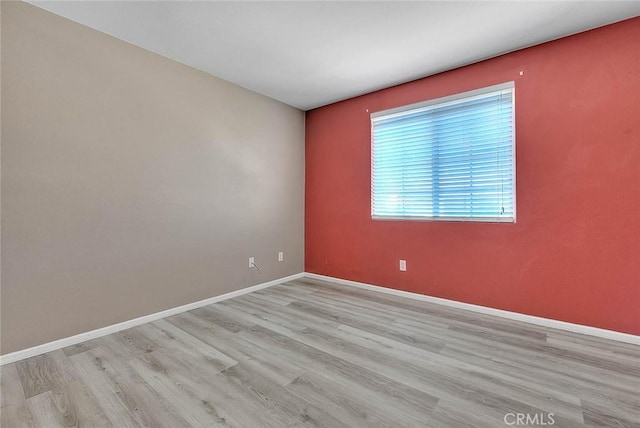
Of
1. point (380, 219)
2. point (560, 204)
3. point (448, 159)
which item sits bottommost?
point (380, 219)

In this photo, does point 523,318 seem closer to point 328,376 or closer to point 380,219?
point 380,219

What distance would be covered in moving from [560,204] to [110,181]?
388cm

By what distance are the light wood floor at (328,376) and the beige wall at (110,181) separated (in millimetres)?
397

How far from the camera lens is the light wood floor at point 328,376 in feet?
4.54

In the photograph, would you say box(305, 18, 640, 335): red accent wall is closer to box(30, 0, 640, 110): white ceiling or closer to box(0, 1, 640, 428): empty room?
box(0, 1, 640, 428): empty room

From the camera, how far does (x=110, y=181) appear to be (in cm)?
231

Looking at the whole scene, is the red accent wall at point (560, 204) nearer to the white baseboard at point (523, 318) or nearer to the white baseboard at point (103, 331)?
the white baseboard at point (523, 318)

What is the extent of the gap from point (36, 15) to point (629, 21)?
14.6 feet

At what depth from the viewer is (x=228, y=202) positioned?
3.21 meters

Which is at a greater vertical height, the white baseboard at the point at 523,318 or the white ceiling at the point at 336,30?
the white ceiling at the point at 336,30

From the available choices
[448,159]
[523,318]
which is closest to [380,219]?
[448,159]

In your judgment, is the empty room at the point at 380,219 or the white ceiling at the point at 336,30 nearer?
the empty room at the point at 380,219

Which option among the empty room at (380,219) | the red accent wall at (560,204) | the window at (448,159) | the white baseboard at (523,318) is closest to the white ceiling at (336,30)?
the empty room at (380,219)

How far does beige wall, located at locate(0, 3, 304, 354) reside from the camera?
1.91 metres
